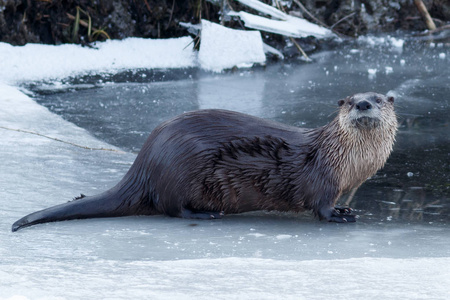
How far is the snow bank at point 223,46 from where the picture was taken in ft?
20.1

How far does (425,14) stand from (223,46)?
2665mm

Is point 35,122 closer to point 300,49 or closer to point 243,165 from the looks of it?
point 243,165

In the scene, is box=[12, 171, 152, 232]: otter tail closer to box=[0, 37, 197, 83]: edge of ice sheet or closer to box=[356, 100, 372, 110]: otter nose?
box=[356, 100, 372, 110]: otter nose

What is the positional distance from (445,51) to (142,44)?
2.97m

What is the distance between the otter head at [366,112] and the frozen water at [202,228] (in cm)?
37

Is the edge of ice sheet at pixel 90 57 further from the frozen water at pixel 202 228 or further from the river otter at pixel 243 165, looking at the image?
the river otter at pixel 243 165

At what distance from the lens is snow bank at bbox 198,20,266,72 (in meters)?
6.12

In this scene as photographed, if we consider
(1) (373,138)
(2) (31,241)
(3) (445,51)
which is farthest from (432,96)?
(2) (31,241)

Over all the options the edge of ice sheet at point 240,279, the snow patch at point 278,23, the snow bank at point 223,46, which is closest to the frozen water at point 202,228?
the edge of ice sheet at point 240,279

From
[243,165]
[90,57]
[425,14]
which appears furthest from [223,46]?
[243,165]

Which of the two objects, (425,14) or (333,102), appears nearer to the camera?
(333,102)

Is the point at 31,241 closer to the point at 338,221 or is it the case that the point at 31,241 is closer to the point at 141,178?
the point at 141,178

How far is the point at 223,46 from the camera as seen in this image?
614 cm

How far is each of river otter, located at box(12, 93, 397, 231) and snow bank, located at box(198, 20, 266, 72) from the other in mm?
3322
